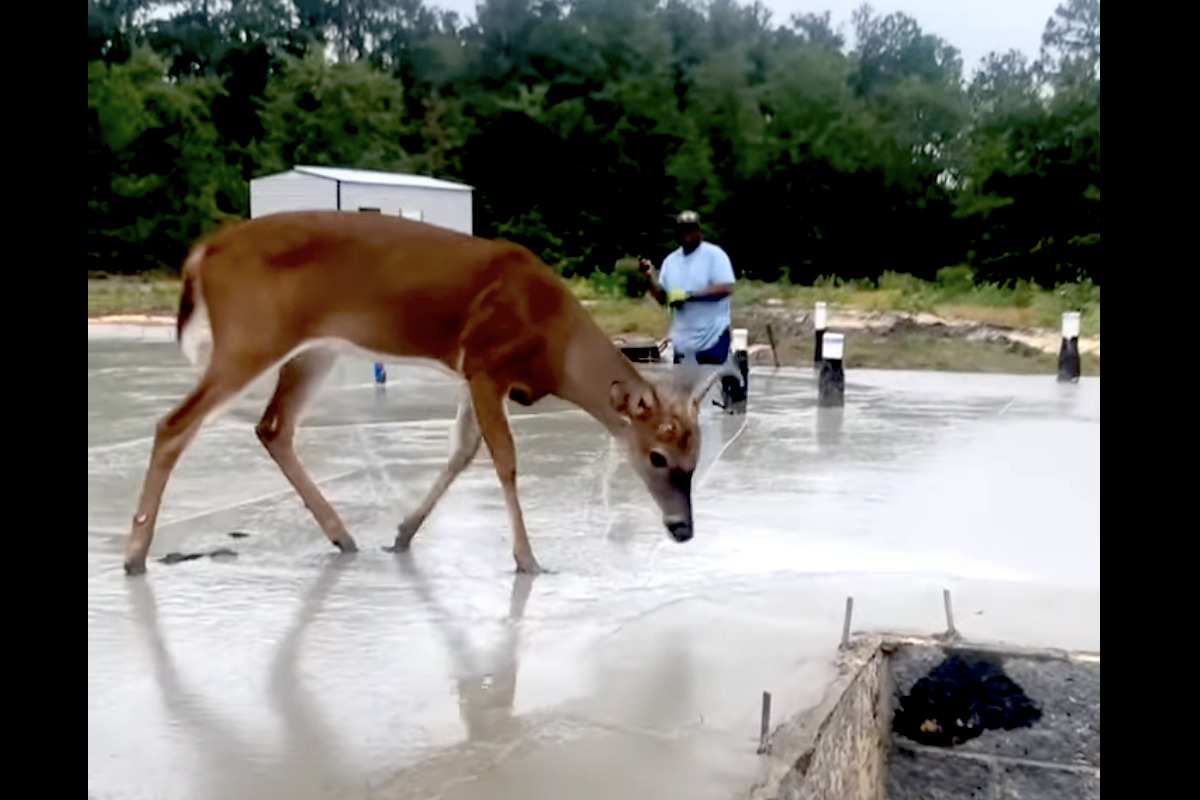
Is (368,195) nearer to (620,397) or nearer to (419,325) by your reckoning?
(419,325)

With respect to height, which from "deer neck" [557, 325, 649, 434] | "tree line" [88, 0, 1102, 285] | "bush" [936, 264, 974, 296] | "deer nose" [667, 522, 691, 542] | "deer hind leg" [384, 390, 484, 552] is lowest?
"deer nose" [667, 522, 691, 542]

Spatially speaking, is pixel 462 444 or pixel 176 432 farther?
pixel 462 444

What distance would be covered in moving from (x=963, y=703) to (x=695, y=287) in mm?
1629

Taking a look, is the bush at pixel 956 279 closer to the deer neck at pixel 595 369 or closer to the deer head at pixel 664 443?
the deer neck at pixel 595 369

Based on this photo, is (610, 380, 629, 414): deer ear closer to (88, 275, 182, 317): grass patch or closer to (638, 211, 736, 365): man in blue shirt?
(638, 211, 736, 365): man in blue shirt

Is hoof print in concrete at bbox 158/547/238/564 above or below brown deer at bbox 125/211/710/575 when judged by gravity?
below

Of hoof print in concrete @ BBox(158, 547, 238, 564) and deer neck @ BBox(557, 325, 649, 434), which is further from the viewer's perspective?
hoof print in concrete @ BBox(158, 547, 238, 564)

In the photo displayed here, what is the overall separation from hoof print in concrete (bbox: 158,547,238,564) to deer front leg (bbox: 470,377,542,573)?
94cm

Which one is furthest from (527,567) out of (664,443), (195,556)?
(195,556)

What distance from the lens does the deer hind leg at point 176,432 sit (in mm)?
4020

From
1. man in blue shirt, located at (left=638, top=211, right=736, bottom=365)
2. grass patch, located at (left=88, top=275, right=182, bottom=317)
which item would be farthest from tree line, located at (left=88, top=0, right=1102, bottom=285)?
man in blue shirt, located at (left=638, top=211, right=736, bottom=365)

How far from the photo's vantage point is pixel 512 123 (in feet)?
16.9

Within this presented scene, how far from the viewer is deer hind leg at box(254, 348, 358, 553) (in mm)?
4406
